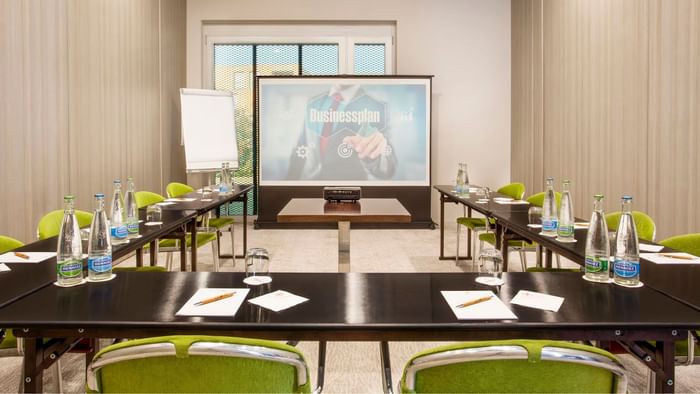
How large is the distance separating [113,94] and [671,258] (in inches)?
200

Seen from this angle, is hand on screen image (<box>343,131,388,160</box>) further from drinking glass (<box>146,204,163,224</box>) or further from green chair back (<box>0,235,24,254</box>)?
green chair back (<box>0,235,24,254</box>)

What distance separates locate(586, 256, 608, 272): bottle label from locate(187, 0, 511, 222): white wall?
6042mm

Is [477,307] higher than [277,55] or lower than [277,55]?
lower

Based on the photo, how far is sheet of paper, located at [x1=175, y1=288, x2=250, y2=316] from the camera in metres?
1.34

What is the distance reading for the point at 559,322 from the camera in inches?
49.7

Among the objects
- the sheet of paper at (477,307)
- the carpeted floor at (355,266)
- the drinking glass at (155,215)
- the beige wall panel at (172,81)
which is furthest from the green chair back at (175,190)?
the sheet of paper at (477,307)

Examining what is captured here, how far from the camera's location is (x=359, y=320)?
4.18ft

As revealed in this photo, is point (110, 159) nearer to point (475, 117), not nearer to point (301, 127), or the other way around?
point (301, 127)

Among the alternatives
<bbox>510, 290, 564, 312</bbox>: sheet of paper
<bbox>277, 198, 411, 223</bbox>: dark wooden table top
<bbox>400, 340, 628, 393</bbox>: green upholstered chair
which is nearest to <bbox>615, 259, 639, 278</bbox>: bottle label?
<bbox>510, 290, 564, 312</bbox>: sheet of paper

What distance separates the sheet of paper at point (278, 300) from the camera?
4.60 ft

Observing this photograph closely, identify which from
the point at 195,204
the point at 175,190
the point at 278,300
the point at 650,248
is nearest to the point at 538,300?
the point at 278,300

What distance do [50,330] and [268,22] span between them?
22.9 ft

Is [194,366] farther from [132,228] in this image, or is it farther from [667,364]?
[132,228]

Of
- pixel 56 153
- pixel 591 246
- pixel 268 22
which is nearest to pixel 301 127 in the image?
pixel 268 22
